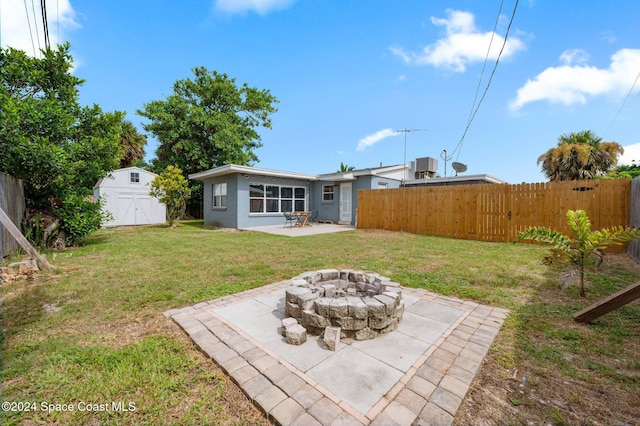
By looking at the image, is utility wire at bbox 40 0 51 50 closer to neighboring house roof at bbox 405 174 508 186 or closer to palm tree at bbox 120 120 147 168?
palm tree at bbox 120 120 147 168

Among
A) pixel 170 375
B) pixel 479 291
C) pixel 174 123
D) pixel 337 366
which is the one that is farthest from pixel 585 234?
pixel 174 123

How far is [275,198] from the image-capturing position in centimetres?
1323

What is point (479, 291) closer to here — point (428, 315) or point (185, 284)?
point (428, 315)

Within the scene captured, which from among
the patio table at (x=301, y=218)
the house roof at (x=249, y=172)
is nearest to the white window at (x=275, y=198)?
the house roof at (x=249, y=172)

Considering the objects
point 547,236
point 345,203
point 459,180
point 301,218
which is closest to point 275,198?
point 301,218

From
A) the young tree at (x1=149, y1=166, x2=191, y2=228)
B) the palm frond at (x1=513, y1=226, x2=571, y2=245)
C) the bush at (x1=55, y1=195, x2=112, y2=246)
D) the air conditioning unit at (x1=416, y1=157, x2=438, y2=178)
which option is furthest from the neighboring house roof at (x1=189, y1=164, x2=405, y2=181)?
the palm frond at (x1=513, y1=226, x2=571, y2=245)

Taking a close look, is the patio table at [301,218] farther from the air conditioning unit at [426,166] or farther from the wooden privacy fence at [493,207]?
the air conditioning unit at [426,166]

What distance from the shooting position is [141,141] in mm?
19516

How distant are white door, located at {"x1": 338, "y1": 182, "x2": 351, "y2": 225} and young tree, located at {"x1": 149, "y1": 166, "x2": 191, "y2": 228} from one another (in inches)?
315

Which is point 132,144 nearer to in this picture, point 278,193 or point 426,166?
point 278,193

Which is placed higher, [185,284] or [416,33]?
[416,33]

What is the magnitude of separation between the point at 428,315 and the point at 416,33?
718 cm

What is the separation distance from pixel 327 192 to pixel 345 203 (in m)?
1.24

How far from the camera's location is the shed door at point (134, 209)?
575 inches
